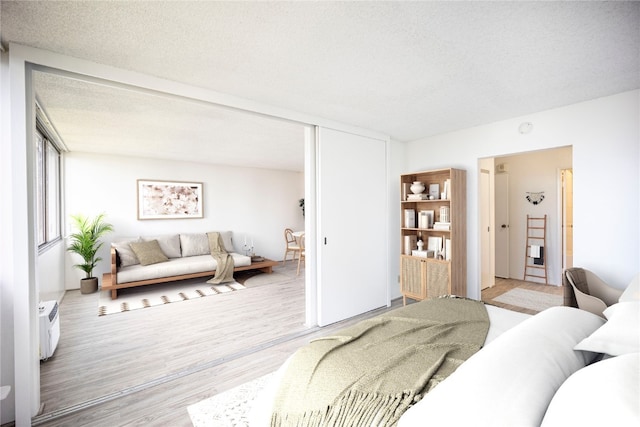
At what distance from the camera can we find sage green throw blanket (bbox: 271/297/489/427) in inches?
41.8

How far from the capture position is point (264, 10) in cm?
155

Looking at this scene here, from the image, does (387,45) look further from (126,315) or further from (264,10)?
(126,315)

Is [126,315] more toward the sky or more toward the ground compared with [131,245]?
more toward the ground

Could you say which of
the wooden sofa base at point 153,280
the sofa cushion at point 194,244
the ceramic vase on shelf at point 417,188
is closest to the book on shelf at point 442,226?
the ceramic vase on shelf at point 417,188

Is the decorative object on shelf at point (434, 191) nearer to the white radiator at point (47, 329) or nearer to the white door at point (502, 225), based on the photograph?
the white door at point (502, 225)

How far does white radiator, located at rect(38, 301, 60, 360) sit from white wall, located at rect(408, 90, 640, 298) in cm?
504

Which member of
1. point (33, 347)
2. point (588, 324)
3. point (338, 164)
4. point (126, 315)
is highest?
point (338, 164)

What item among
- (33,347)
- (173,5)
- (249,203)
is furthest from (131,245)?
(173,5)

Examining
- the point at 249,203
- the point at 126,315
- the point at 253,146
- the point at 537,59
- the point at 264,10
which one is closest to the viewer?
the point at 264,10

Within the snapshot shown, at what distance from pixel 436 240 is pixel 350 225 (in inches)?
50.8

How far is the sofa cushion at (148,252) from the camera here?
16.5ft

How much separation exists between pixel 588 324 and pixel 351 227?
2415 millimetres

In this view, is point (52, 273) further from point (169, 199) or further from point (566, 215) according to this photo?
point (566, 215)

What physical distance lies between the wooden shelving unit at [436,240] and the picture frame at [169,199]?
4.40 meters
